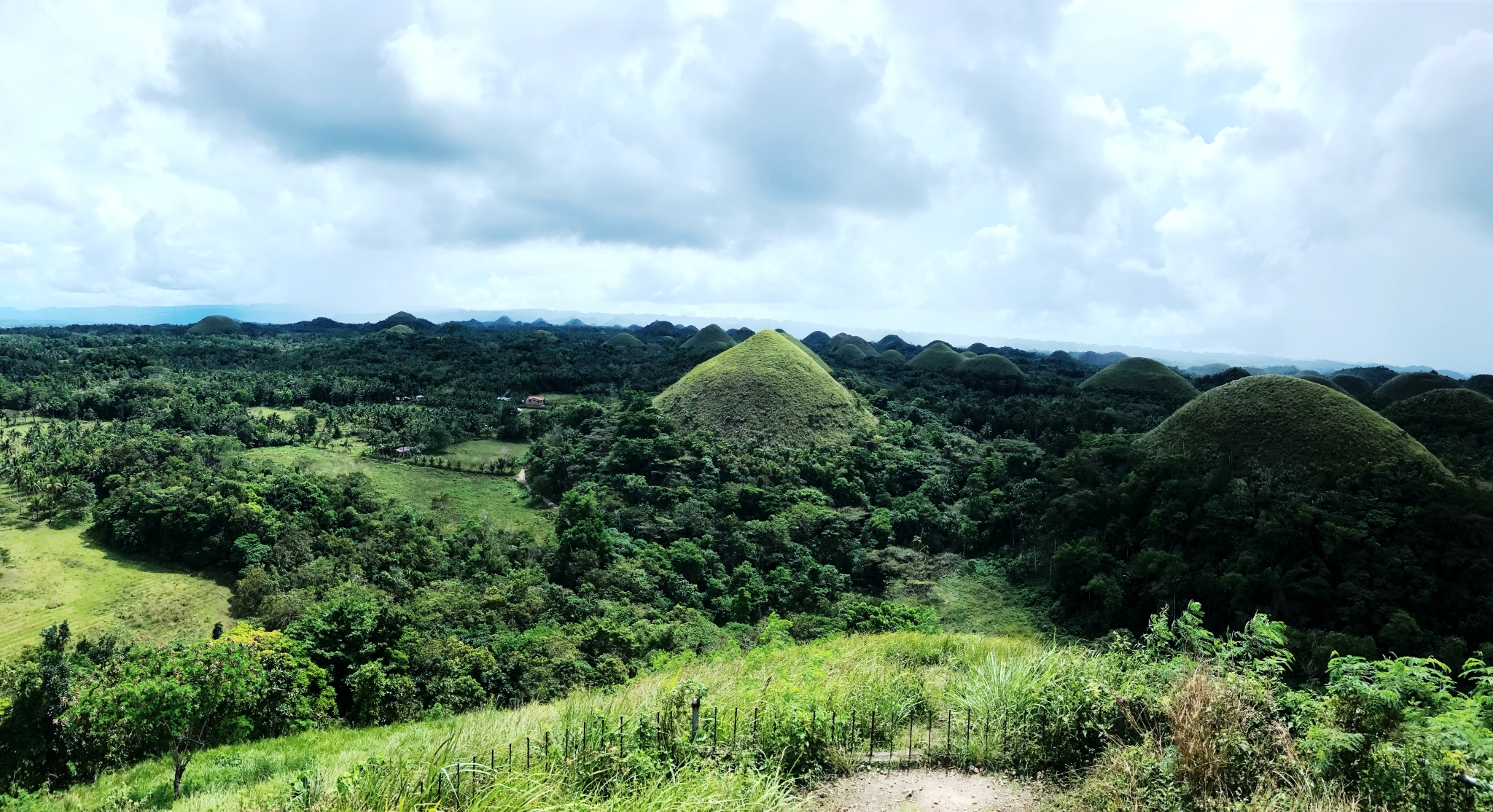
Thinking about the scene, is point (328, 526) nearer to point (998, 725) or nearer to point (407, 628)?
point (407, 628)

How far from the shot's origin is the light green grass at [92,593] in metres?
17.1

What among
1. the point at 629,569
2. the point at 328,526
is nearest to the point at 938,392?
the point at 629,569

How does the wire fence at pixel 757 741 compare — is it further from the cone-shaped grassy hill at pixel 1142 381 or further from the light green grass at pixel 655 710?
the cone-shaped grassy hill at pixel 1142 381

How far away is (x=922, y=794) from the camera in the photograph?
184 inches

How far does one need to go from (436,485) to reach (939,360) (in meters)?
51.8

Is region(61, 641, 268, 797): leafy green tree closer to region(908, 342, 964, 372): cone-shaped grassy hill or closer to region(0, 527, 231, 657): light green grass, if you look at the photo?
region(0, 527, 231, 657): light green grass

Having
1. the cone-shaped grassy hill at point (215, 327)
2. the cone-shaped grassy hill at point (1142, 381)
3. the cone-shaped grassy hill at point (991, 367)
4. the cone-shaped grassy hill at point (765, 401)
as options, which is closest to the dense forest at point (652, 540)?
the cone-shaped grassy hill at point (765, 401)

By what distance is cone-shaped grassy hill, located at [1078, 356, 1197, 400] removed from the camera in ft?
163

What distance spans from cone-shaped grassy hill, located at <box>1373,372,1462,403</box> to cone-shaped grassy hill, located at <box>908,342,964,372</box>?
98.3 ft

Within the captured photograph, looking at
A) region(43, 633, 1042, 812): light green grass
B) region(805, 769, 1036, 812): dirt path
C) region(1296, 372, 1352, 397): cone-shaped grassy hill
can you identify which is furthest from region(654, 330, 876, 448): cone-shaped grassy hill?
region(805, 769, 1036, 812): dirt path

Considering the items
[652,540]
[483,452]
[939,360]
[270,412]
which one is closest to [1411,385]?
[939,360]

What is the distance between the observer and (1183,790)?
3895mm

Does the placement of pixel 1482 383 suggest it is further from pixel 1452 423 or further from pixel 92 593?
pixel 92 593

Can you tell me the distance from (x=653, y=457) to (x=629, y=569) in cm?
940
